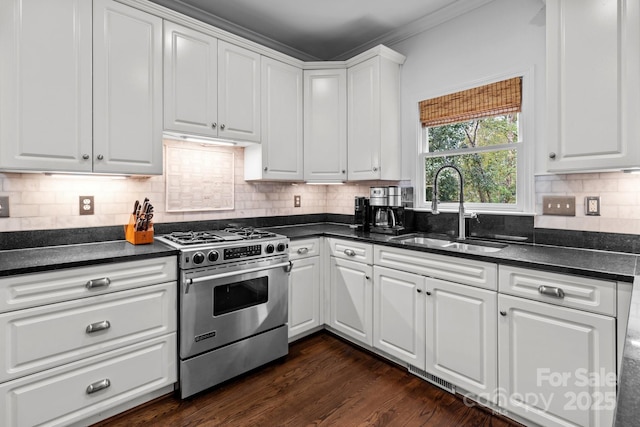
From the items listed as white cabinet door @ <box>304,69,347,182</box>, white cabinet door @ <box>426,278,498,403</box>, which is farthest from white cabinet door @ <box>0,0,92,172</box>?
white cabinet door @ <box>426,278,498,403</box>

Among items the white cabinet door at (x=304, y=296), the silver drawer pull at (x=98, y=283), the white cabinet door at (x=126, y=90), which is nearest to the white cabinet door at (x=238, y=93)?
the white cabinet door at (x=126, y=90)

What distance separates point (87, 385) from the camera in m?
1.77

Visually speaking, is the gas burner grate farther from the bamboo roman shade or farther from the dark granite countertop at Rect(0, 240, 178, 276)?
the bamboo roman shade

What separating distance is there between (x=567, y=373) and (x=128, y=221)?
2782mm

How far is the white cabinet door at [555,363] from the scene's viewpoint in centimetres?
151

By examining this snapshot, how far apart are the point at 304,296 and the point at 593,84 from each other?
2320 mm

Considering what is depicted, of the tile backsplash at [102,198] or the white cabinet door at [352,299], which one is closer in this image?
the tile backsplash at [102,198]

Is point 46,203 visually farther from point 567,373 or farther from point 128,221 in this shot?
point 567,373

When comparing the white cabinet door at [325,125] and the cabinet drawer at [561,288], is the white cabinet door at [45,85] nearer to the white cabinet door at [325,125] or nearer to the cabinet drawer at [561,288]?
the white cabinet door at [325,125]

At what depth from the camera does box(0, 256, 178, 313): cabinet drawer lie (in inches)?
61.7

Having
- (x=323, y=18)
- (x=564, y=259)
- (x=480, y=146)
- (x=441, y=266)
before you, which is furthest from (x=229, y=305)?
(x=323, y=18)

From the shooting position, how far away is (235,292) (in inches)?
88.9

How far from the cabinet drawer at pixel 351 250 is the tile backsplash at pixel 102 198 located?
0.78 metres

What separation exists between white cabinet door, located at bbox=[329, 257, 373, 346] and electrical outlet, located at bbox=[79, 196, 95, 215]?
5.92 feet
